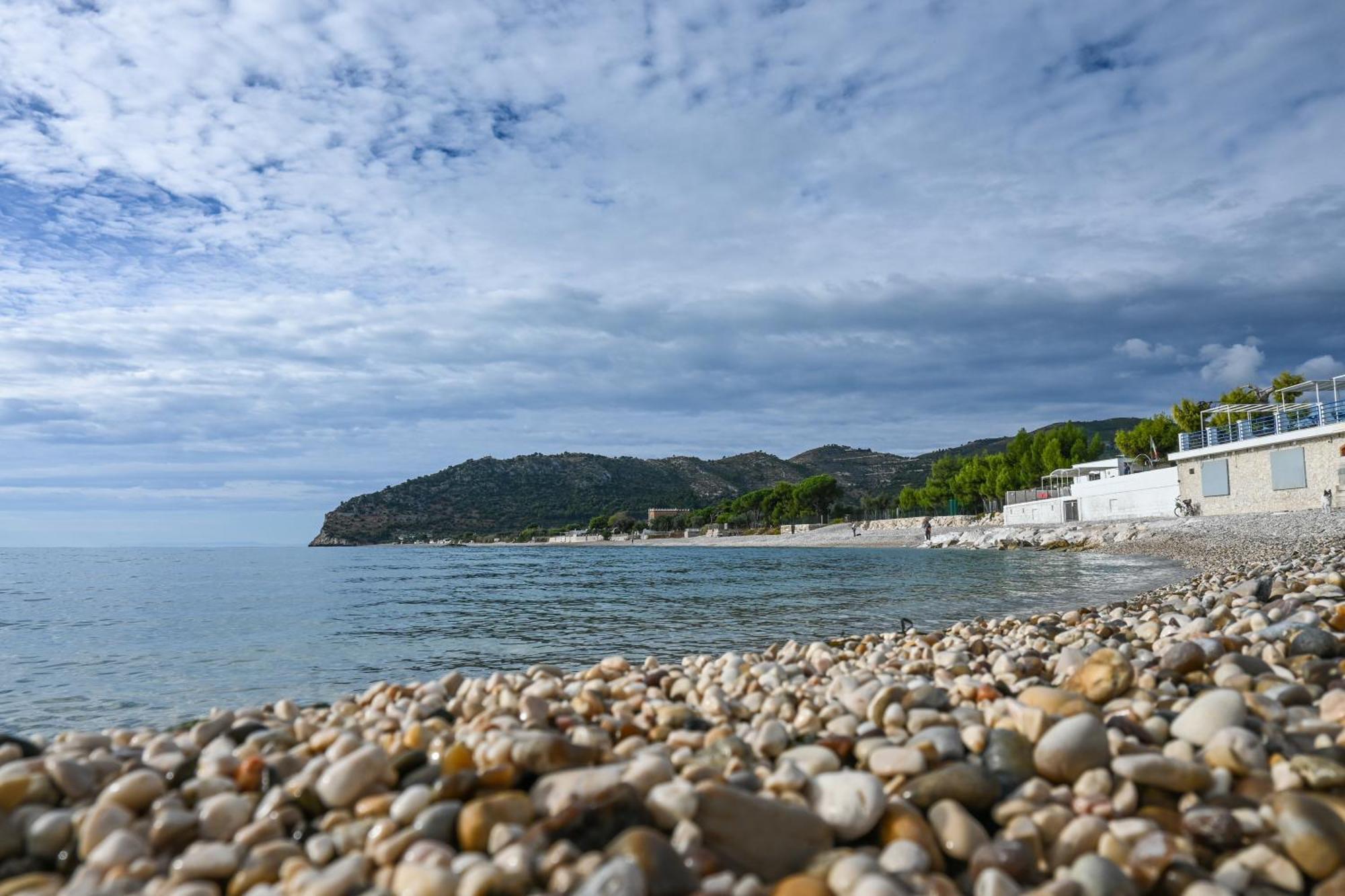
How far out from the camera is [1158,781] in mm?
2889

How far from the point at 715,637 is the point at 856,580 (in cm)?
1160

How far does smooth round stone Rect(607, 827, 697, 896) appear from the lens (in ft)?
7.61

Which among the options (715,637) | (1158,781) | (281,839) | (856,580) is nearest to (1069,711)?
(1158,781)

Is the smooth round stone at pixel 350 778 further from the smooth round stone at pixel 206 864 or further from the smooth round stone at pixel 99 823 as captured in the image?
the smooth round stone at pixel 99 823

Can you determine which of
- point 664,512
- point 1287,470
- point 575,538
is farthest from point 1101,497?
point 664,512

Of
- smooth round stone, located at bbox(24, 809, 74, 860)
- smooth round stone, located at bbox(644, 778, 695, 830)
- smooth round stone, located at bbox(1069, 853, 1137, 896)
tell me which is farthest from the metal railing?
smooth round stone, located at bbox(24, 809, 74, 860)

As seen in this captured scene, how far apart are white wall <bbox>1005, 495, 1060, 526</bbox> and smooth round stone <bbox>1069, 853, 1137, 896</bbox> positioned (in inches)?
1927

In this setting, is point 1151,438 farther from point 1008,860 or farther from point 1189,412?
point 1008,860

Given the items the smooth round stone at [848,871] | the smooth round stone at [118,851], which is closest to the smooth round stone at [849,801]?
the smooth round stone at [848,871]

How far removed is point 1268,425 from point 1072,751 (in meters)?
36.4

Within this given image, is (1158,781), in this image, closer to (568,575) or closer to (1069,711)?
(1069,711)

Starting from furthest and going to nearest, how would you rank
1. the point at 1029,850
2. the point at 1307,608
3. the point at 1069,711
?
the point at 1307,608, the point at 1069,711, the point at 1029,850

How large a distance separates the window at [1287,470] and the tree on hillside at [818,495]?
6168 centimetres

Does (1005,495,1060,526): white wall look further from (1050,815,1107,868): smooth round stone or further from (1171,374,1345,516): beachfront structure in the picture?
(1050,815,1107,868): smooth round stone
